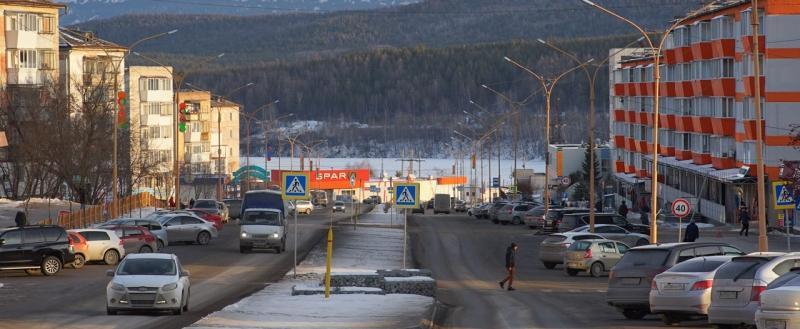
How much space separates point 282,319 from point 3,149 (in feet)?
229

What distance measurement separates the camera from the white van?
179 ft

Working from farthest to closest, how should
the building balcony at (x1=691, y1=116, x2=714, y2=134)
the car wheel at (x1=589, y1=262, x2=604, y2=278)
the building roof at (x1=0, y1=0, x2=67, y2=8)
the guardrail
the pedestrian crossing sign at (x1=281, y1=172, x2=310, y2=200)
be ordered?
the building roof at (x1=0, y1=0, x2=67, y2=8) → the building balcony at (x1=691, y1=116, x2=714, y2=134) → the guardrail → the car wheel at (x1=589, y1=262, x2=604, y2=278) → the pedestrian crossing sign at (x1=281, y1=172, x2=310, y2=200)

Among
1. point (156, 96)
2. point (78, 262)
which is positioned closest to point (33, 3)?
point (156, 96)

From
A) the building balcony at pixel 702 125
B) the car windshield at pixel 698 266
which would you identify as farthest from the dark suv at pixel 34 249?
the building balcony at pixel 702 125

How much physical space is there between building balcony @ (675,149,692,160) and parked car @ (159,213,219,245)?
42051 mm

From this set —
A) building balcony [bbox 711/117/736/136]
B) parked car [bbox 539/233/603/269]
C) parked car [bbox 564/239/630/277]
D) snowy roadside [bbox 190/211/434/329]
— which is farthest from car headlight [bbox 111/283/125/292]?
building balcony [bbox 711/117/736/136]

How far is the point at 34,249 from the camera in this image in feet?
139

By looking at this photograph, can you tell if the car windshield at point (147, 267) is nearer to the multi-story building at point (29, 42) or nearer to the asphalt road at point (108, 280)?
the asphalt road at point (108, 280)

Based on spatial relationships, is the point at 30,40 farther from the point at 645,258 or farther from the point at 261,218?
the point at 645,258

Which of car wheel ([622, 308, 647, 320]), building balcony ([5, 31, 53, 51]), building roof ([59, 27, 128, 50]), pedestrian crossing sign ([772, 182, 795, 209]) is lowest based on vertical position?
car wheel ([622, 308, 647, 320])

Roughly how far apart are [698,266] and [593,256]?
19.3m

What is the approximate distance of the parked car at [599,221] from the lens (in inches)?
2549

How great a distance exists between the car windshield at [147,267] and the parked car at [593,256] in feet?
61.5

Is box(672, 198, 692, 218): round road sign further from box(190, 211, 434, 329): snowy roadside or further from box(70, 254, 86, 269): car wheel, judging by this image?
box(70, 254, 86, 269): car wheel
